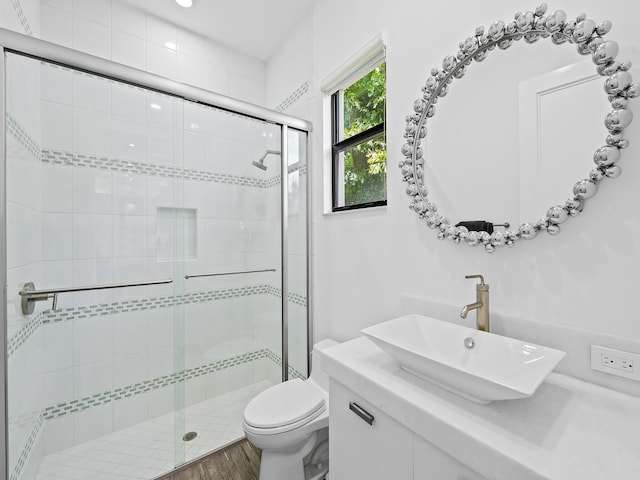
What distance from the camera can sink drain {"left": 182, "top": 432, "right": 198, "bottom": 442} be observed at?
1631 millimetres

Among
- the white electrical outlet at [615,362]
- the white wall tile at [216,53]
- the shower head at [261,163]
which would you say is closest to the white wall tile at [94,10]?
the white wall tile at [216,53]

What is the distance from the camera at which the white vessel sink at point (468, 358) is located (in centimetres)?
65

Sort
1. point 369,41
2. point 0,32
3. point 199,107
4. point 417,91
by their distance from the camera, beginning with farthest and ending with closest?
point 199,107
point 369,41
point 417,91
point 0,32

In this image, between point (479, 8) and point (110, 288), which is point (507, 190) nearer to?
point (479, 8)

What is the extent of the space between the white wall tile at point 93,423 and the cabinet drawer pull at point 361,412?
1512mm

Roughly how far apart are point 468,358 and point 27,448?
75.9 inches

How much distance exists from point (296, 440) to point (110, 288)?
126 centimetres

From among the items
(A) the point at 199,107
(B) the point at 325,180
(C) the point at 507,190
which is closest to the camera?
(C) the point at 507,190

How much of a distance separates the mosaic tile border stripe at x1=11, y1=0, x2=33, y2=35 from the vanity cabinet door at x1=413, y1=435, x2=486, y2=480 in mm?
2401

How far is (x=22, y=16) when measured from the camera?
147 cm

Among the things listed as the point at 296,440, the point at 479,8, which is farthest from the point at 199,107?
the point at 296,440

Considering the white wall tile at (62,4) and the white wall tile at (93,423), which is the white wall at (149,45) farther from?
the white wall tile at (93,423)

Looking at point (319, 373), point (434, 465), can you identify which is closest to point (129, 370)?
point (319, 373)

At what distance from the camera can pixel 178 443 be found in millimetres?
1599
